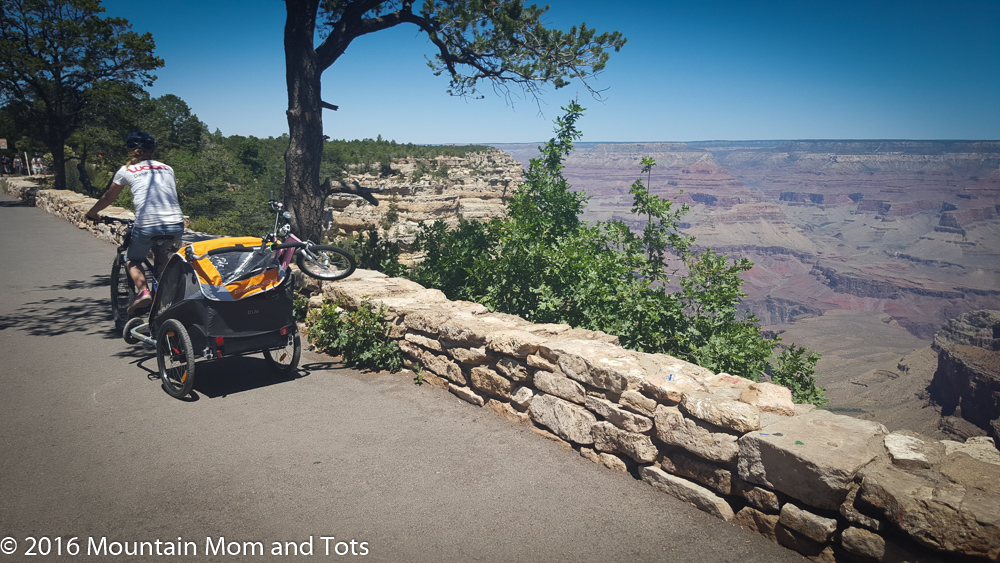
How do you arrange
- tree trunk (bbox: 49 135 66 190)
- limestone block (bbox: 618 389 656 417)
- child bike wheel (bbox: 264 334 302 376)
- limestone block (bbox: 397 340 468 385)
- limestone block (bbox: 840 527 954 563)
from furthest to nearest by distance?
tree trunk (bbox: 49 135 66 190) → child bike wheel (bbox: 264 334 302 376) → limestone block (bbox: 397 340 468 385) → limestone block (bbox: 618 389 656 417) → limestone block (bbox: 840 527 954 563)

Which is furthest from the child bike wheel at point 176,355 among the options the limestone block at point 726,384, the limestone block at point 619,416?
the limestone block at point 726,384

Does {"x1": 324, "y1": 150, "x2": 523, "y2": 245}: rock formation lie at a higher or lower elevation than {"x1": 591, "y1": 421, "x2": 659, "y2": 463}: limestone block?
higher

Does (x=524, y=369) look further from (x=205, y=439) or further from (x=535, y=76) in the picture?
(x=535, y=76)

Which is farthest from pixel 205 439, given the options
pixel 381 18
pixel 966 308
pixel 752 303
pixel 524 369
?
pixel 966 308

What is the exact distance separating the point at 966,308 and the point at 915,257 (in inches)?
1574

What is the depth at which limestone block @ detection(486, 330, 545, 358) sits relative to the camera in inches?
178

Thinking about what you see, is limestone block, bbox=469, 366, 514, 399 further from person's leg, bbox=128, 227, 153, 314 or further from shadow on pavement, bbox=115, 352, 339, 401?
person's leg, bbox=128, 227, 153, 314

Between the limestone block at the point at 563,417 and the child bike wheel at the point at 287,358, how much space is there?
2.58 meters

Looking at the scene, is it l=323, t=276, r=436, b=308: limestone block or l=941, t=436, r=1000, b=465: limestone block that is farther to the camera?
l=323, t=276, r=436, b=308: limestone block

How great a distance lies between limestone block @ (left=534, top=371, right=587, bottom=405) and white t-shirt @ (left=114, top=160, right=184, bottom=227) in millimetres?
4267

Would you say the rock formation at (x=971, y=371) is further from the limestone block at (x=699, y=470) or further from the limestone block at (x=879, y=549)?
the limestone block at (x=879, y=549)

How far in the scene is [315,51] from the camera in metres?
8.67

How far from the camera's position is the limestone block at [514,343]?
4527mm

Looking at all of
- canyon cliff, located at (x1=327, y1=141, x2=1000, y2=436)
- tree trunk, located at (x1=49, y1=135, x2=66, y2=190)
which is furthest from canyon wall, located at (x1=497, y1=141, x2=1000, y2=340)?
tree trunk, located at (x1=49, y1=135, x2=66, y2=190)
